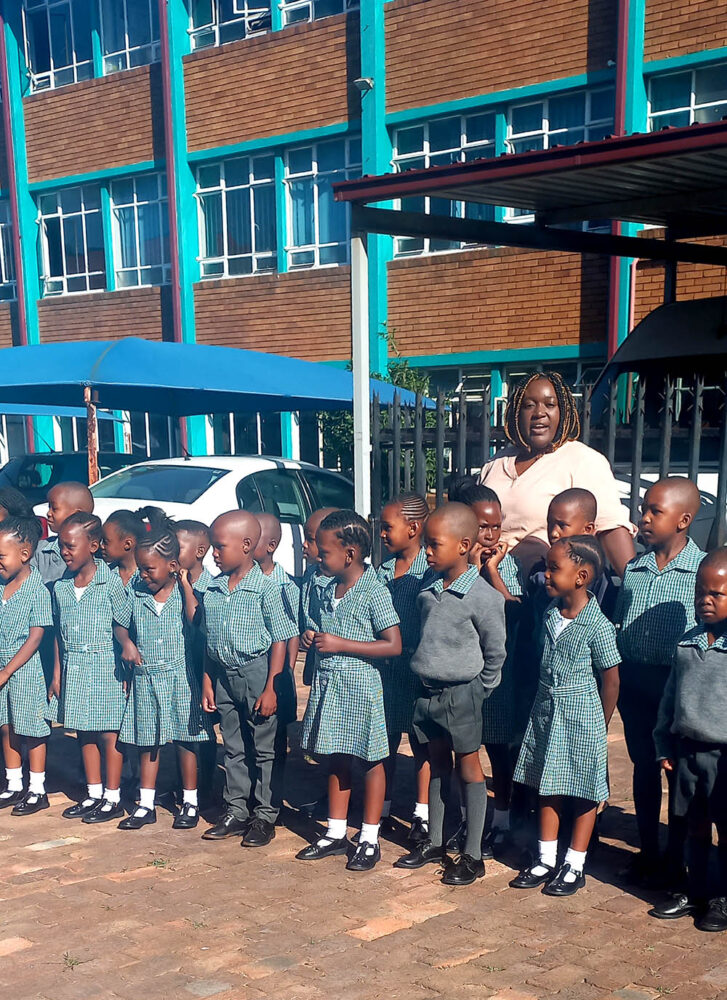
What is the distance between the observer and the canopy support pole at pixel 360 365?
6.54 metres

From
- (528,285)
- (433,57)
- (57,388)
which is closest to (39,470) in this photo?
(57,388)

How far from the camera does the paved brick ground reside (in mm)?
3633

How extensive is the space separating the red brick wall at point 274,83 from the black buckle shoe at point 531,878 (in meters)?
13.8

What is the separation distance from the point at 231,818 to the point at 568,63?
11.7 m

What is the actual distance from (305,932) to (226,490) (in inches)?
213

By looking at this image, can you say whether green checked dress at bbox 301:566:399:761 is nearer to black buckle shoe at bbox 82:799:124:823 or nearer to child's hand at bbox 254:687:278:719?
child's hand at bbox 254:687:278:719

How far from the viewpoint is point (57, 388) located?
39.1ft

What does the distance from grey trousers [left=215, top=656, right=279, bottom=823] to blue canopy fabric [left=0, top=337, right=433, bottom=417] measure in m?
4.72

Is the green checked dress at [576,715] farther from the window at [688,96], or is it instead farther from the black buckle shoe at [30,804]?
the window at [688,96]

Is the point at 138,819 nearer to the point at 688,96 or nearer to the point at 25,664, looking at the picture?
the point at 25,664

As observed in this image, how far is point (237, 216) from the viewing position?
1836 centimetres

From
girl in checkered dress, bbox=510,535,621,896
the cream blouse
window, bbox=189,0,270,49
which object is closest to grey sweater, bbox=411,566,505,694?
girl in checkered dress, bbox=510,535,621,896

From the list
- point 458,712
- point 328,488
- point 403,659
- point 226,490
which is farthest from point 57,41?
point 458,712

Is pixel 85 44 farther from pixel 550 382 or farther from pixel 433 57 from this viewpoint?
pixel 550 382
